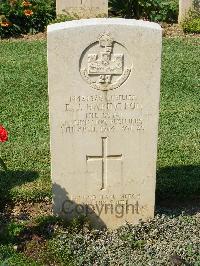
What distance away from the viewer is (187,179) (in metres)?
6.45

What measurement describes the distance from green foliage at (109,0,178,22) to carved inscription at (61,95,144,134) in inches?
327

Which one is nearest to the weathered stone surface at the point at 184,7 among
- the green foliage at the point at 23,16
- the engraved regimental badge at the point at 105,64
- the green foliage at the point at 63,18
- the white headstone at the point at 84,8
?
the white headstone at the point at 84,8

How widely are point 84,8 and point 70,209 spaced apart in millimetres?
7834

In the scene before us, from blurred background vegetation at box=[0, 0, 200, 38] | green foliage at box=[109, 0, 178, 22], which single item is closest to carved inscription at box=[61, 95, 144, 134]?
blurred background vegetation at box=[0, 0, 200, 38]

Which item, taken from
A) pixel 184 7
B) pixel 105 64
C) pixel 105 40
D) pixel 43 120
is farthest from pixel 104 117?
pixel 184 7

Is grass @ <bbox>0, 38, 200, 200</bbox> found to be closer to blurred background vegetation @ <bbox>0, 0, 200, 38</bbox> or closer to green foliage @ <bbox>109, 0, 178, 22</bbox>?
blurred background vegetation @ <bbox>0, 0, 200, 38</bbox>

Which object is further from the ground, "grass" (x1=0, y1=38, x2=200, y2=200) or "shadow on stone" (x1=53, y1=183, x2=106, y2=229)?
"grass" (x1=0, y1=38, x2=200, y2=200)

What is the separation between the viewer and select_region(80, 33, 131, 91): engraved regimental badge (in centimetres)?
505

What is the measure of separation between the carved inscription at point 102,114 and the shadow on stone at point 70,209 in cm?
66

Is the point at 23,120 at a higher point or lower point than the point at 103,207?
higher

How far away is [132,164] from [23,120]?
298 centimetres

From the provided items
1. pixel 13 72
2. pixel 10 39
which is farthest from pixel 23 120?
pixel 10 39

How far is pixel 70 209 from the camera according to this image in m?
5.66

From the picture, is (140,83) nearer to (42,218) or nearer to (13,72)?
(42,218)
